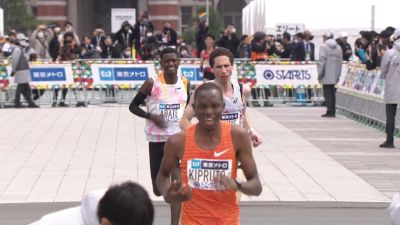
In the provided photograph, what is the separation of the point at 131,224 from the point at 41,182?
997 cm

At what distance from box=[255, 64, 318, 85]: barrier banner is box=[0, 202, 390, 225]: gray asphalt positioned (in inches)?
636

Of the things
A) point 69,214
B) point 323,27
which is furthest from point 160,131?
point 323,27

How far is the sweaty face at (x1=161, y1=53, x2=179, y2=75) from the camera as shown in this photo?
10039 mm

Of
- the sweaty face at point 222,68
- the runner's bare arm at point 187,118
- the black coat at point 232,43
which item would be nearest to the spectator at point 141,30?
the black coat at point 232,43

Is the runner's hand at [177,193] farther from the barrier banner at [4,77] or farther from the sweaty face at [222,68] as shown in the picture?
the barrier banner at [4,77]

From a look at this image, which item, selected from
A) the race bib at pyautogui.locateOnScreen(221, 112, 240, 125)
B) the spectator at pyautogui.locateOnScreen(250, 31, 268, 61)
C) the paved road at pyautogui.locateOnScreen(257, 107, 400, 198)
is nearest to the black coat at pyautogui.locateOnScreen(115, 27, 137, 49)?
the spectator at pyautogui.locateOnScreen(250, 31, 268, 61)

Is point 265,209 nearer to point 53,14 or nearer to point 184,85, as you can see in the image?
point 184,85

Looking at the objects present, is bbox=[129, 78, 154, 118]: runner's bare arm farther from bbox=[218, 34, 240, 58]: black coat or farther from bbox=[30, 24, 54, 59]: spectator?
bbox=[30, 24, 54, 59]: spectator

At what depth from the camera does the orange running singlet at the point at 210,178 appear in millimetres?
6410

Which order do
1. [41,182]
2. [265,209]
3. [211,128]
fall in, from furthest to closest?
1. [41,182]
2. [265,209]
3. [211,128]

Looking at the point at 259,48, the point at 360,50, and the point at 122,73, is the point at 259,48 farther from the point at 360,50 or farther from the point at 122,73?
the point at 122,73

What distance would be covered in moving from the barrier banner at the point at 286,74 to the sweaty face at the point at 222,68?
769 inches

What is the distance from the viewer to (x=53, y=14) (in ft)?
263

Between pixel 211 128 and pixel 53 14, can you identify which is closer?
pixel 211 128
